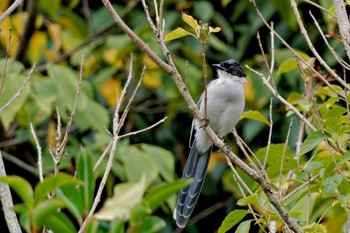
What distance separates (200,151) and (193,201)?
518 millimetres

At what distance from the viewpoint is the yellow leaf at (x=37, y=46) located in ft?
18.7

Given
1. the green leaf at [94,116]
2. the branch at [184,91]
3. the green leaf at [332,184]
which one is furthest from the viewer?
the green leaf at [94,116]

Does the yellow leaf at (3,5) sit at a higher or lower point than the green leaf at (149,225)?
lower

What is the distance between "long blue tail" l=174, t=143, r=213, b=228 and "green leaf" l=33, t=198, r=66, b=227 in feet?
7.60

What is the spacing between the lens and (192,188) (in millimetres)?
4008

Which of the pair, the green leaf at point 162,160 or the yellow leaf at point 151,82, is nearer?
the green leaf at point 162,160

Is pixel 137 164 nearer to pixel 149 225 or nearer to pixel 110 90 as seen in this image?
pixel 110 90

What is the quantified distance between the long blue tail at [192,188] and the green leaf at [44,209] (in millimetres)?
2315

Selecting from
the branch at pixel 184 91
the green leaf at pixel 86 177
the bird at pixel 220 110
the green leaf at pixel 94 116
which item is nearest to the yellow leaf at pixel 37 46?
the green leaf at pixel 94 116

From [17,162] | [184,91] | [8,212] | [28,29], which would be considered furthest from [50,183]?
[17,162]

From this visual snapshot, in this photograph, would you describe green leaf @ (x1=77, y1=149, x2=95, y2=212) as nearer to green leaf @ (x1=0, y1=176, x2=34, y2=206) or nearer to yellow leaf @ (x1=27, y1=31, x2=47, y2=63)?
green leaf @ (x1=0, y1=176, x2=34, y2=206)

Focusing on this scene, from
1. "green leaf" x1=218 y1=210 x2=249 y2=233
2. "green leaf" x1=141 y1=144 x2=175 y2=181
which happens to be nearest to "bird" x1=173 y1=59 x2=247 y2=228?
"green leaf" x1=141 y1=144 x2=175 y2=181

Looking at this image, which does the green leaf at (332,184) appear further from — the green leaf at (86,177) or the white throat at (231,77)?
the white throat at (231,77)

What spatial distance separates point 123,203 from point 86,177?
0.33 ft
